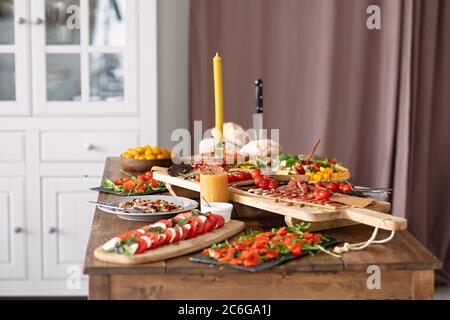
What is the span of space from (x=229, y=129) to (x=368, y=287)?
59.3 inches

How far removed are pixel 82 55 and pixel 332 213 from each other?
2.37m

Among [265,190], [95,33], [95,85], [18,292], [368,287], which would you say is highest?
[95,33]

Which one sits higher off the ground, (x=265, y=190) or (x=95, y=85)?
(x=95, y=85)

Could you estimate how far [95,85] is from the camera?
396 centimetres

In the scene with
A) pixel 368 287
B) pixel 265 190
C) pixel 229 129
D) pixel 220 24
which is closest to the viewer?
pixel 368 287

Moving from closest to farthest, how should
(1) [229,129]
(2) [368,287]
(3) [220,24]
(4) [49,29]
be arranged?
(2) [368,287] < (1) [229,129] < (4) [49,29] < (3) [220,24]

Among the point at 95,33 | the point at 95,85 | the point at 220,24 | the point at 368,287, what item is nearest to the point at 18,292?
the point at 95,85

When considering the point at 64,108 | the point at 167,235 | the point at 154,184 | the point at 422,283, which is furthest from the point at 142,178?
the point at 64,108

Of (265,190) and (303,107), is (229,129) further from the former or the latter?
(303,107)

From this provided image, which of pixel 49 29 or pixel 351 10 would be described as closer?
pixel 49 29

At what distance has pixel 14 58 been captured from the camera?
394cm

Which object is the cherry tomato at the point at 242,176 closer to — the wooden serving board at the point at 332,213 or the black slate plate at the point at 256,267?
the wooden serving board at the point at 332,213

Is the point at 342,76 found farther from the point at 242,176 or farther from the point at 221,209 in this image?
the point at 221,209

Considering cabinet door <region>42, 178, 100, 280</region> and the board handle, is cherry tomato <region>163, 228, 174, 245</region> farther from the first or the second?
cabinet door <region>42, 178, 100, 280</region>
